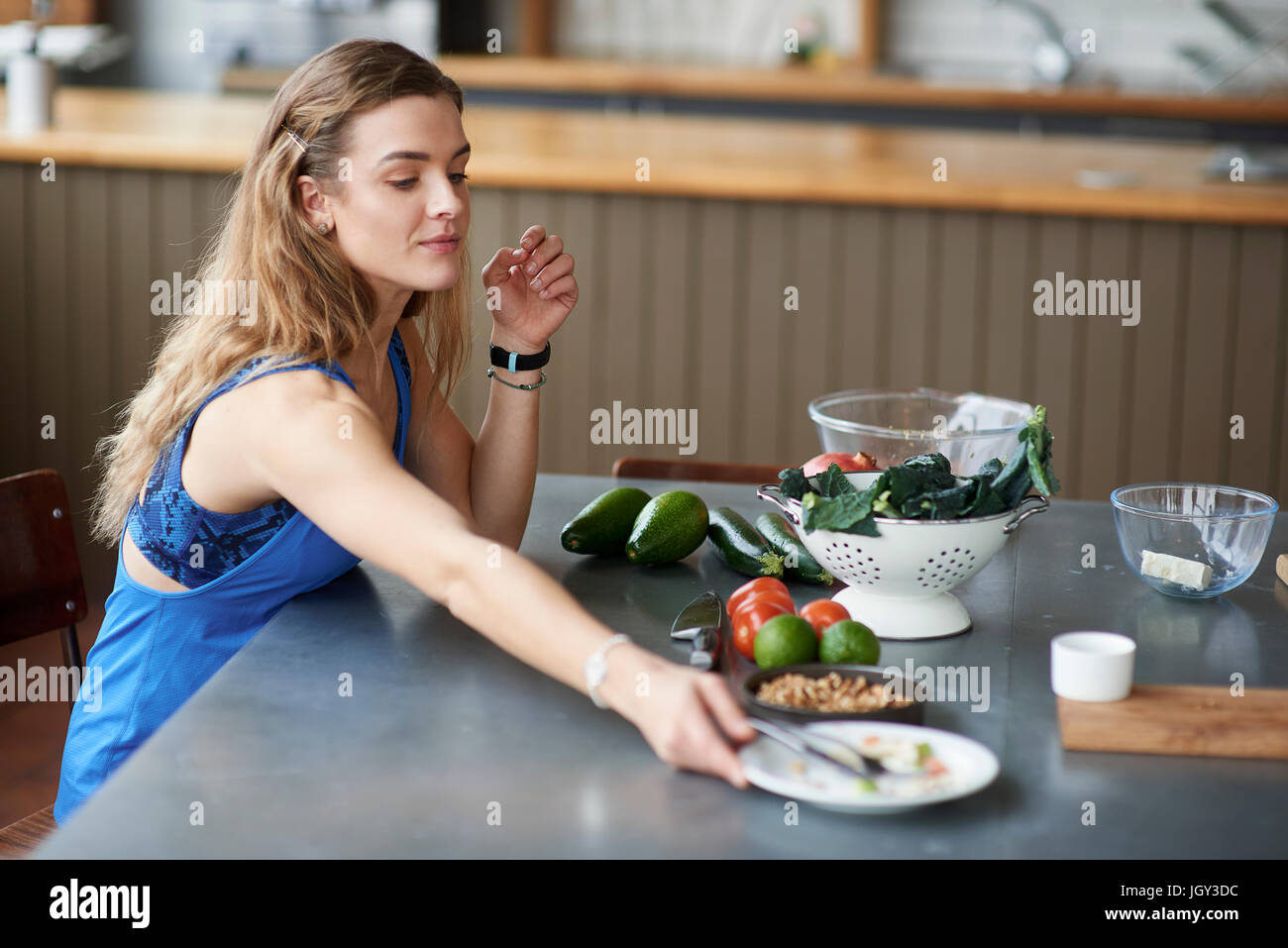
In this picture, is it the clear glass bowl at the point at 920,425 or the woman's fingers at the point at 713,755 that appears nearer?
the woman's fingers at the point at 713,755

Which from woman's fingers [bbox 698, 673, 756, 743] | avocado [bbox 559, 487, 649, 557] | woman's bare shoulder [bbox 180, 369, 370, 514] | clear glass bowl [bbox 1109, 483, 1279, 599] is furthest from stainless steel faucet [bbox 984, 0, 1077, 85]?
woman's fingers [bbox 698, 673, 756, 743]

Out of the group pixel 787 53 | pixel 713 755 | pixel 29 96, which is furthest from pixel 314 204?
pixel 787 53

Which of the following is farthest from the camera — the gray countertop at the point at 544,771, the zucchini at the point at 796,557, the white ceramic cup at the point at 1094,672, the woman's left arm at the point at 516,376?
the woman's left arm at the point at 516,376

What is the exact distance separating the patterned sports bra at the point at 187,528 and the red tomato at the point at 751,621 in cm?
50

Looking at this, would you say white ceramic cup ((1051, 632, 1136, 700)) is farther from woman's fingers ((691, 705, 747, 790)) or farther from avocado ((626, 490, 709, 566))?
avocado ((626, 490, 709, 566))

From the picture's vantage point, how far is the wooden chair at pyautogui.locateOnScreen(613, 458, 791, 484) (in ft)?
7.46

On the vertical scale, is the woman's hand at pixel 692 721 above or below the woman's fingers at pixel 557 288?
below

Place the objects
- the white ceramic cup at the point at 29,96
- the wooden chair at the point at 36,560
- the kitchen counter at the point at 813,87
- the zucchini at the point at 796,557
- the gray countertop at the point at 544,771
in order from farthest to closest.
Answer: the kitchen counter at the point at 813,87 → the white ceramic cup at the point at 29,96 → the wooden chair at the point at 36,560 → the zucchini at the point at 796,557 → the gray countertop at the point at 544,771

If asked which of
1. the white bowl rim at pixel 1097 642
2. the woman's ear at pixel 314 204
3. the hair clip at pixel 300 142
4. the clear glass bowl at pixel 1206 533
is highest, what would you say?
the hair clip at pixel 300 142

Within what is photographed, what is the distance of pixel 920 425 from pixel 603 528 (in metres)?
0.50

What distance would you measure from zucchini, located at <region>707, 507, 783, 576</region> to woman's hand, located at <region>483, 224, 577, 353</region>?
0.37 m

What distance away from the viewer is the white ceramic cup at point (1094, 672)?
1238 millimetres

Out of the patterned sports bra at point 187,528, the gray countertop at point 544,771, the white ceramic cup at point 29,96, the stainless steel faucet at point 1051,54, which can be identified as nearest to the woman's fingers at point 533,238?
the patterned sports bra at point 187,528

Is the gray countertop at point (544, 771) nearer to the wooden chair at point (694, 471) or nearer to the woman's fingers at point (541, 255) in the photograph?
the woman's fingers at point (541, 255)
